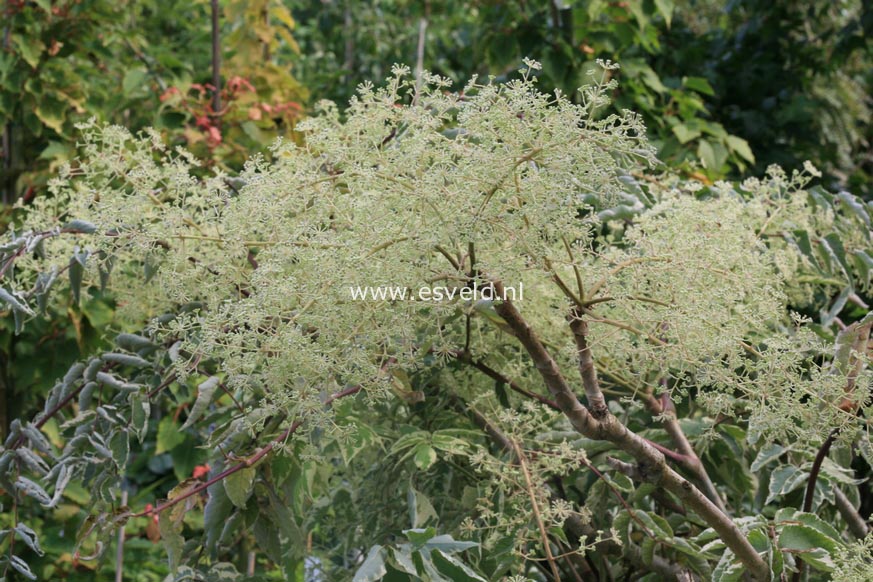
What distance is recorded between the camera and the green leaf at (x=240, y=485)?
1362 mm

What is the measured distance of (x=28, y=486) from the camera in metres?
1.55

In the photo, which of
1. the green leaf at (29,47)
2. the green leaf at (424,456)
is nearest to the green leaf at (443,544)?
the green leaf at (424,456)

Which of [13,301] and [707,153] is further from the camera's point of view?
[707,153]

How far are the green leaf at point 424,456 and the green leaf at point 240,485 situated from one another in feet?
0.74

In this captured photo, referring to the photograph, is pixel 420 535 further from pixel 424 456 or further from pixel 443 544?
pixel 424 456

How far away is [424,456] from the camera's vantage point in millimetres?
1361

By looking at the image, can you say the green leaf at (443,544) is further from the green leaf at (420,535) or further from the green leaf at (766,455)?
the green leaf at (766,455)

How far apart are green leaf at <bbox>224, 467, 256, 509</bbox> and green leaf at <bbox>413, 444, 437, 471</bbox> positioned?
0.74 ft

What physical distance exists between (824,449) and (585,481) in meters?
0.50

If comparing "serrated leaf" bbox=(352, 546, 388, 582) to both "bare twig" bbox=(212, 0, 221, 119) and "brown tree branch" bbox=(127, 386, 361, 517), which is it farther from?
"bare twig" bbox=(212, 0, 221, 119)

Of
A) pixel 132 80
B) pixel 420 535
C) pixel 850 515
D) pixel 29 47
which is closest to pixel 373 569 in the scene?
pixel 420 535

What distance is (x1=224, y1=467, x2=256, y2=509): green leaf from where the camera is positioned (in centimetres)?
136

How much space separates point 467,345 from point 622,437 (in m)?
0.32

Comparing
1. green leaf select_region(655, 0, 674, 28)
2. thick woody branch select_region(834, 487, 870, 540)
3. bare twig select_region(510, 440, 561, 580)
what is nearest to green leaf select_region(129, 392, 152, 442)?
bare twig select_region(510, 440, 561, 580)
